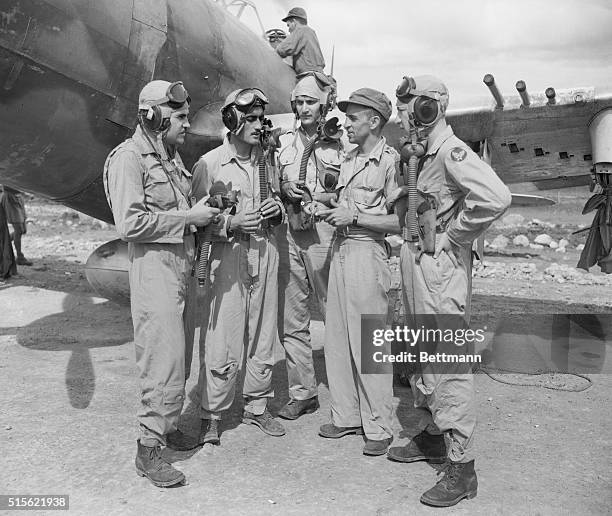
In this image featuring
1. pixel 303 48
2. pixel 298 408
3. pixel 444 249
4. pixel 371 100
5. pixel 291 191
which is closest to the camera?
pixel 444 249

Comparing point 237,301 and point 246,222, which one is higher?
point 246,222

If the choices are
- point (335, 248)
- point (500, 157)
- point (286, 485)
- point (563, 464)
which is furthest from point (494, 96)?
point (286, 485)

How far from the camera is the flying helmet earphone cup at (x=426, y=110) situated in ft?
11.0

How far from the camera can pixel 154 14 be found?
5203mm

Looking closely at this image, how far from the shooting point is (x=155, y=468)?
3.30 meters

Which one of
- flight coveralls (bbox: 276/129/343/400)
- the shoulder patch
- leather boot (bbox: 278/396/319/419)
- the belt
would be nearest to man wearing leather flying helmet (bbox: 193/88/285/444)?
leather boot (bbox: 278/396/319/419)

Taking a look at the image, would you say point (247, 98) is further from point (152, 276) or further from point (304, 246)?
point (152, 276)

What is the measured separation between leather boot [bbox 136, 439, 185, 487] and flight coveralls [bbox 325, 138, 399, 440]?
1121 mm

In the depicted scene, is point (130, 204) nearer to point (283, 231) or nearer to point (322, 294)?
point (283, 231)

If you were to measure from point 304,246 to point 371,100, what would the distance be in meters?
1.06

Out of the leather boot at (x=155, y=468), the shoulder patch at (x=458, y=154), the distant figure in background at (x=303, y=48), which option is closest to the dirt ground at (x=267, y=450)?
the leather boot at (x=155, y=468)

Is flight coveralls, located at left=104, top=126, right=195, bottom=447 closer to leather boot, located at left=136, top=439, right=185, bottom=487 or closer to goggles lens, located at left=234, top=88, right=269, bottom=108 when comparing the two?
leather boot, located at left=136, top=439, right=185, bottom=487

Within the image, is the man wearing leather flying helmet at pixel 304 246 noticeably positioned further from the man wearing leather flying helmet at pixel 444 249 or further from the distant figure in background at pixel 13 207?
the distant figure in background at pixel 13 207

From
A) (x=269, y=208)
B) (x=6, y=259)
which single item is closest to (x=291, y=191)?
(x=269, y=208)
